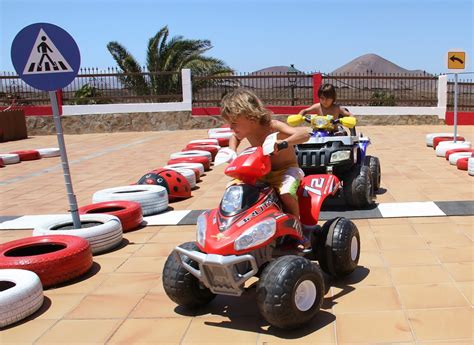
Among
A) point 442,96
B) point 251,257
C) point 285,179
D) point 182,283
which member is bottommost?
point 182,283

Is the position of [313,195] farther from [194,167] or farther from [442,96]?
[442,96]

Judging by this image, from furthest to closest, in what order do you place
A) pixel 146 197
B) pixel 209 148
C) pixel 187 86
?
pixel 187 86
pixel 209 148
pixel 146 197

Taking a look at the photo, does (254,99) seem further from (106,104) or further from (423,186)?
(106,104)

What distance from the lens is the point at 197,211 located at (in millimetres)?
6609

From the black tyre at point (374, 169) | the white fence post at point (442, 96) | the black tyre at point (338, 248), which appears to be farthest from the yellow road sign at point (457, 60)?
the white fence post at point (442, 96)

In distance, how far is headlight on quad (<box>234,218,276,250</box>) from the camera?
10.2ft

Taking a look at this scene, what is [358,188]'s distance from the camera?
5.96 meters

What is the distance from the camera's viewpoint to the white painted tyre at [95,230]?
4.91m

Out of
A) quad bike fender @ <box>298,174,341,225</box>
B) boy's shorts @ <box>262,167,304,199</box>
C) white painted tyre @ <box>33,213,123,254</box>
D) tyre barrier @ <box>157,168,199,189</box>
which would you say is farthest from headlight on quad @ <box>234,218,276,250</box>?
tyre barrier @ <box>157,168,199,189</box>

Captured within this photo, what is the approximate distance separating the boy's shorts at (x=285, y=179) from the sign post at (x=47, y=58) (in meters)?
2.41

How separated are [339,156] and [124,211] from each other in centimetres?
256

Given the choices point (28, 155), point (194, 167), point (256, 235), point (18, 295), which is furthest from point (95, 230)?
point (28, 155)

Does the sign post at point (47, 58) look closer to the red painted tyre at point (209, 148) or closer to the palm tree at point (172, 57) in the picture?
the red painted tyre at point (209, 148)

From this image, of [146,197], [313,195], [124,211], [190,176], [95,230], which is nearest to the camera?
[313,195]
